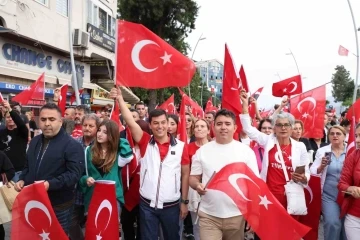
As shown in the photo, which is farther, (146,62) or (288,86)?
(288,86)

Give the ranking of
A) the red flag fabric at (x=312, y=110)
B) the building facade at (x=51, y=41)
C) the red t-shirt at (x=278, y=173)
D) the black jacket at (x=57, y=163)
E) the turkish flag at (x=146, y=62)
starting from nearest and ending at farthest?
the black jacket at (x=57, y=163) → the red t-shirt at (x=278, y=173) → the turkish flag at (x=146, y=62) → the red flag fabric at (x=312, y=110) → the building facade at (x=51, y=41)

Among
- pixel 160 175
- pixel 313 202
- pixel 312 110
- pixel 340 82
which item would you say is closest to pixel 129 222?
pixel 160 175

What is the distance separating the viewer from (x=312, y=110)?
7.41m

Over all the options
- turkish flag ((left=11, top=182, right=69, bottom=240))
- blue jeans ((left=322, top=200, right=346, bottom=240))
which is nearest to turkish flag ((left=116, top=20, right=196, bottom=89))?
turkish flag ((left=11, top=182, right=69, bottom=240))

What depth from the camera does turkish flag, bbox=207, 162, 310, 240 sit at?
11.7 ft

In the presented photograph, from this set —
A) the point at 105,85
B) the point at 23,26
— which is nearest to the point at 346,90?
the point at 105,85

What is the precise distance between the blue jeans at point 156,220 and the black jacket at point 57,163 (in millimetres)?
833

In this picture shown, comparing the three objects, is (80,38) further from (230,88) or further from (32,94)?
(230,88)

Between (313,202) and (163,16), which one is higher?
(163,16)

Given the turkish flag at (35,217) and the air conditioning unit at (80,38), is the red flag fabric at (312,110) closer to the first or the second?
the turkish flag at (35,217)

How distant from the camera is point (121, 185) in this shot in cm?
446

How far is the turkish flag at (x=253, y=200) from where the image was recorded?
3.58 metres

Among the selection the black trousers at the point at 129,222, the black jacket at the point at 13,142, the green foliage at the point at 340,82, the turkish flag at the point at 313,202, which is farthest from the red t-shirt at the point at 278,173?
the green foliage at the point at 340,82

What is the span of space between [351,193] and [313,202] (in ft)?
3.34
